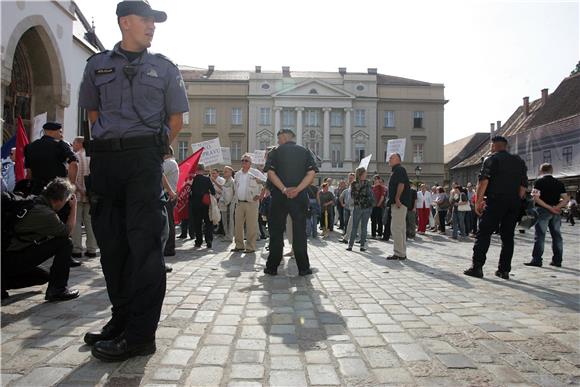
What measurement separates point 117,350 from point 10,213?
2.20m

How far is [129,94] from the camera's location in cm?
295

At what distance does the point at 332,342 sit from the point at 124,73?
2246 millimetres

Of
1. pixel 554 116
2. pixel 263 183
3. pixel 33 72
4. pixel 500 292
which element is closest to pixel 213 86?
pixel 554 116

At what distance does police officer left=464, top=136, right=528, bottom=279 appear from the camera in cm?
653

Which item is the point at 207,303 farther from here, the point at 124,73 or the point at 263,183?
the point at 263,183

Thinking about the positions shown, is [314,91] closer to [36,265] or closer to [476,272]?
[476,272]

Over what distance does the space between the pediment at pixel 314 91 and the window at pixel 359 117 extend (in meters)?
2.32

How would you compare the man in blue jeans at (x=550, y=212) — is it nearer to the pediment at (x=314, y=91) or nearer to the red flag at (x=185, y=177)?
the red flag at (x=185, y=177)

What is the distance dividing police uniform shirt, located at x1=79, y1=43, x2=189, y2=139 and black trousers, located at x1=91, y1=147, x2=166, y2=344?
0.17m

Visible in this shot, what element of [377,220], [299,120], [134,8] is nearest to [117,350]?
[134,8]

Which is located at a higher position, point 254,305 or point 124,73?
point 124,73

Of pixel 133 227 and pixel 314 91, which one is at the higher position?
pixel 314 91

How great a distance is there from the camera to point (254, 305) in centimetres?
429

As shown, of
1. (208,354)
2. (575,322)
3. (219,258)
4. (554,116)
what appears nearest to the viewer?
(208,354)
